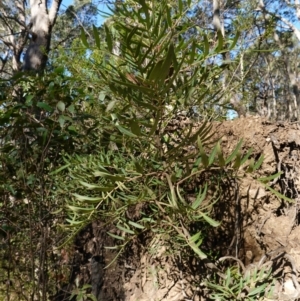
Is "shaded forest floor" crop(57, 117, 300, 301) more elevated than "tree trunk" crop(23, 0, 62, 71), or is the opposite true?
"tree trunk" crop(23, 0, 62, 71)

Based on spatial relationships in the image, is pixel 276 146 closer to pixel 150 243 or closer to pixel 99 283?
pixel 150 243

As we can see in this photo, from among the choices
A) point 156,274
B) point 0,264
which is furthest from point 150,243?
point 0,264

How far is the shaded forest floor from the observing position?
1.29 m

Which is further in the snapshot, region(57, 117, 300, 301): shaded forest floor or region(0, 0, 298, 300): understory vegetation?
region(57, 117, 300, 301): shaded forest floor

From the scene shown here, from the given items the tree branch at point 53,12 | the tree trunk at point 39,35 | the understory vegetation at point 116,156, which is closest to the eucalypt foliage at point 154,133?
the understory vegetation at point 116,156

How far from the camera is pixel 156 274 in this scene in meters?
1.37

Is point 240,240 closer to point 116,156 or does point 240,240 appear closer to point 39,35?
point 116,156

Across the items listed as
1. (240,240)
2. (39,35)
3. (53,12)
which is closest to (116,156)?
(240,240)

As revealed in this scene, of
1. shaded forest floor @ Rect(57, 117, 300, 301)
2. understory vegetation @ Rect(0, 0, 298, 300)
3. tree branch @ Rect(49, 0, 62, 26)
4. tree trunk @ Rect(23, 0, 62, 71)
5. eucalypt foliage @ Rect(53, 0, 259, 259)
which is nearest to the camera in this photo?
eucalypt foliage @ Rect(53, 0, 259, 259)

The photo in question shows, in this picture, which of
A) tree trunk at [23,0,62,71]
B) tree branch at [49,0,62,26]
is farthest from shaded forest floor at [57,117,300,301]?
tree branch at [49,0,62,26]

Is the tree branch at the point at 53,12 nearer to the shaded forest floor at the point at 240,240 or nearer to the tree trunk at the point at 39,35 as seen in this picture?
the tree trunk at the point at 39,35

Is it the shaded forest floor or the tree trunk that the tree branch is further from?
the shaded forest floor

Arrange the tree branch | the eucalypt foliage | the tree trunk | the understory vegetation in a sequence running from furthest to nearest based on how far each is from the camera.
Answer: the tree branch, the tree trunk, the understory vegetation, the eucalypt foliage

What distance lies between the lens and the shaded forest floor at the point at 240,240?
1287mm
